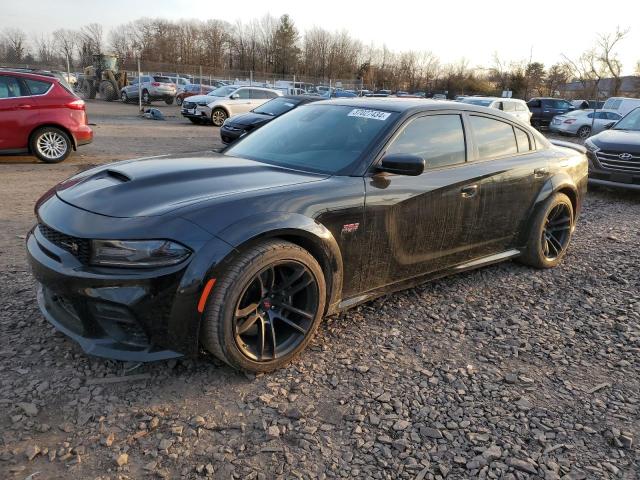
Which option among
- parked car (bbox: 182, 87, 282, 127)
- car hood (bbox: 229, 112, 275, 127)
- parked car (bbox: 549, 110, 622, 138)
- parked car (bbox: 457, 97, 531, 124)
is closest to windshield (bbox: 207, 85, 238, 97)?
parked car (bbox: 182, 87, 282, 127)

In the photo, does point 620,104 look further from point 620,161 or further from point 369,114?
point 369,114

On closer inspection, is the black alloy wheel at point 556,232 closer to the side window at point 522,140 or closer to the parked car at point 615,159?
the side window at point 522,140

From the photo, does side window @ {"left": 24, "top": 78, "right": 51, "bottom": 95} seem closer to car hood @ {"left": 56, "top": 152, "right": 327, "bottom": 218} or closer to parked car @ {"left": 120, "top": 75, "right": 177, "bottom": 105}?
car hood @ {"left": 56, "top": 152, "right": 327, "bottom": 218}

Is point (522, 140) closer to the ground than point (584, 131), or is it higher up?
higher up

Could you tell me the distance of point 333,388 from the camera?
2.88 meters

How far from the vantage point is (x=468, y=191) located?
391 cm

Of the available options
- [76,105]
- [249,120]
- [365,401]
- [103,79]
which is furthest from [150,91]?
[365,401]

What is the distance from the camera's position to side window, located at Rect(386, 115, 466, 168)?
11.9ft

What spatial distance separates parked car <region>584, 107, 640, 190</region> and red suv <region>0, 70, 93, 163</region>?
31.0 feet

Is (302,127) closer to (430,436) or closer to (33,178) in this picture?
(430,436)

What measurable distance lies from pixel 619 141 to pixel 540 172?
558 centimetres

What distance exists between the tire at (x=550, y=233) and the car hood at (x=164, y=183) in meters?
2.47

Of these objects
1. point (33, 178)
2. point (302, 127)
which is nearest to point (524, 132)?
point (302, 127)

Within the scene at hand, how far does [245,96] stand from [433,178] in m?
17.9
